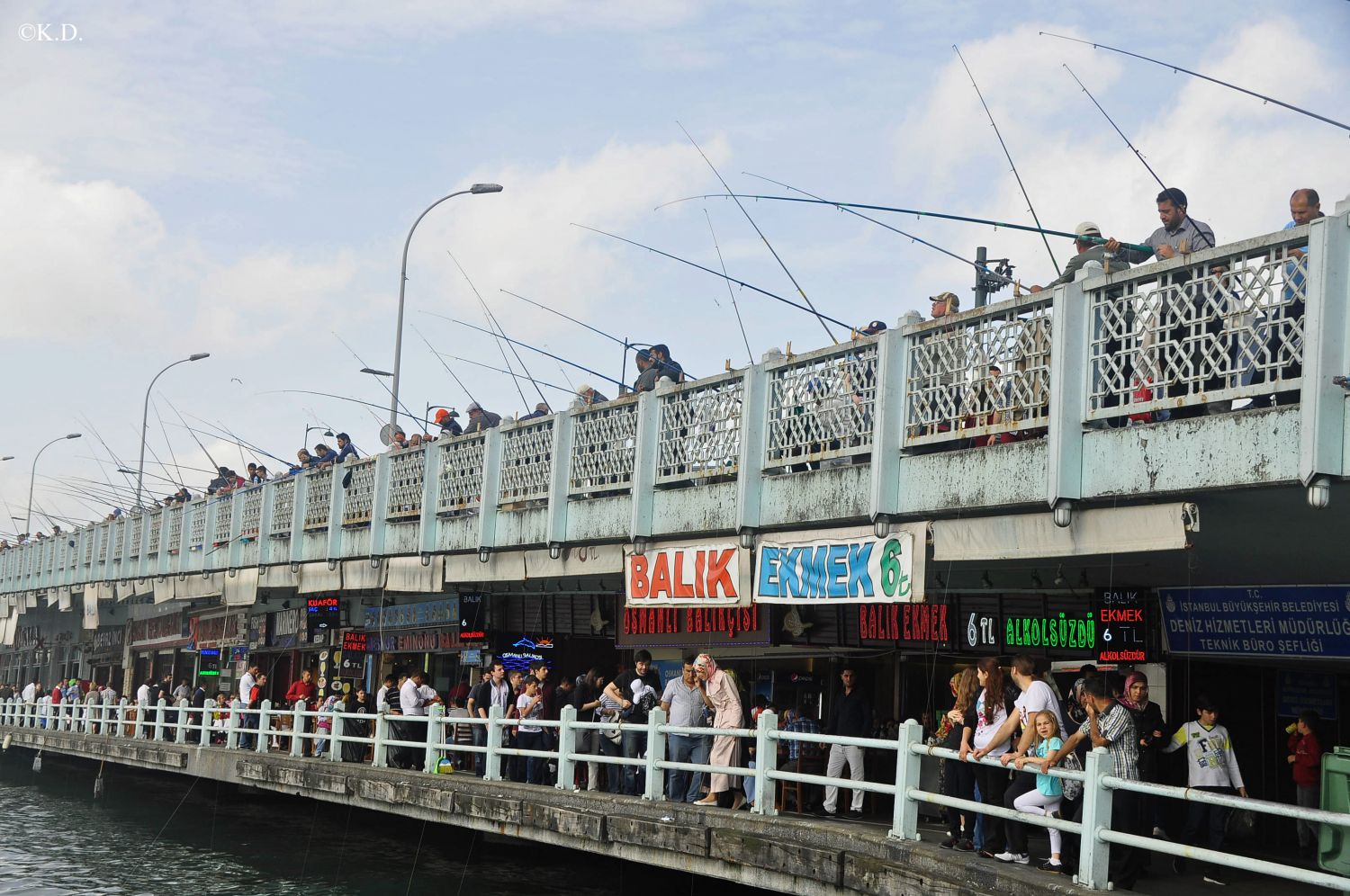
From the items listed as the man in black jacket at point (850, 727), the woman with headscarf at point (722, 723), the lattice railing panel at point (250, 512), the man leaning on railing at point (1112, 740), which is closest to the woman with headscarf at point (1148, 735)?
the man leaning on railing at point (1112, 740)

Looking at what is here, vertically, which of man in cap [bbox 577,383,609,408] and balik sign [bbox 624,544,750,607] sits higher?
man in cap [bbox 577,383,609,408]

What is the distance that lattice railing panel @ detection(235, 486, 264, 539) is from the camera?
86.5 feet

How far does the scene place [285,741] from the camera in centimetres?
2633

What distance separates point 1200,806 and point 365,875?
38.6 feet

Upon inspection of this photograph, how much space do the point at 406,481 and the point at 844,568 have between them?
384 inches

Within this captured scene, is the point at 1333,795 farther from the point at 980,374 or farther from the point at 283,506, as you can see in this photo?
the point at 283,506

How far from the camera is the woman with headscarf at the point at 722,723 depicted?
1373 cm

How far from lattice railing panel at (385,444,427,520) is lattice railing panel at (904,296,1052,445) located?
31.9ft

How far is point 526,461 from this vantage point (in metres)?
18.6

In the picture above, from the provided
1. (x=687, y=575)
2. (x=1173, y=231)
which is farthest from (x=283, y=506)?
(x=1173, y=231)

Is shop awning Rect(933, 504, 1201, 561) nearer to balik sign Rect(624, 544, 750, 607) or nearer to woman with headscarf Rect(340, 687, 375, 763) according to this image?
balik sign Rect(624, 544, 750, 607)

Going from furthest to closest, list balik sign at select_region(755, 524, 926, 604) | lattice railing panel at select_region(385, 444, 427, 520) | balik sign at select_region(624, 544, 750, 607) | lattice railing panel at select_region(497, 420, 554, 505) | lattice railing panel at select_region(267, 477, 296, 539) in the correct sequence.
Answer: lattice railing panel at select_region(267, 477, 296, 539) → lattice railing panel at select_region(385, 444, 427, 520) → lattice railing panel at select_region(497, 420, 554, 505) → balik sign at select_region(624, 544, 750, 607) → balik sign at select_region(755, 524, 926, 604)

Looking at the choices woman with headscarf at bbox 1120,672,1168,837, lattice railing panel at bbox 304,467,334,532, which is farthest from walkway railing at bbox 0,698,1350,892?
lattice railing panel at bbox 304,467,334,532

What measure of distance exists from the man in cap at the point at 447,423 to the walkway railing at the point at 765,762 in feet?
13.4
